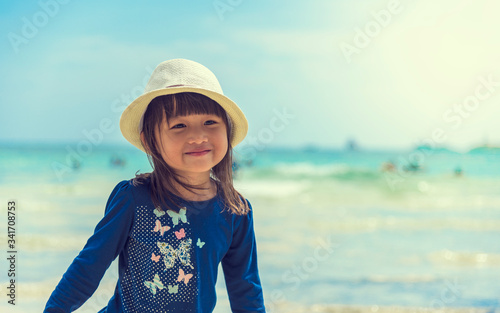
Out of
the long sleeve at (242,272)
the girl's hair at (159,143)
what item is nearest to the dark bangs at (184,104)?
the girl's hair at (159,143)

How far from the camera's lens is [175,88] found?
1562mm

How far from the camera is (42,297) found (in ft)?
14.0

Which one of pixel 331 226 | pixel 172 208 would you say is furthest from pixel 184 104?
pixel 331 226

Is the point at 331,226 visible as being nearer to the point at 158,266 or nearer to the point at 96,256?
the point at 158,266

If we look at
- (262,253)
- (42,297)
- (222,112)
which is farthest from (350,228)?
(222,112)

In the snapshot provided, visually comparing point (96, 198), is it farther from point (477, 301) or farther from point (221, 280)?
point (477, 301)

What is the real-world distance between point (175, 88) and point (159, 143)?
0.18 metres

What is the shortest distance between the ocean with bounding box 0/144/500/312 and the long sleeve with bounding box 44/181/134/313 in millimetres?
479

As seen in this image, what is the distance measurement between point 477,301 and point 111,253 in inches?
141

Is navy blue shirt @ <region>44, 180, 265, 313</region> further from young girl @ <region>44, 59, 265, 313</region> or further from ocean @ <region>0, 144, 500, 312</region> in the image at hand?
ocean @ <region>0, 144, 500, 312</region>

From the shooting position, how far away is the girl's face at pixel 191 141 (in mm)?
1615

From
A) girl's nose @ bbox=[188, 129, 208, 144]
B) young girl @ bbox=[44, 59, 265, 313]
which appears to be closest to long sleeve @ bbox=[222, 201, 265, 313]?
young girl @ bbox=[44, 59, 265, 313]

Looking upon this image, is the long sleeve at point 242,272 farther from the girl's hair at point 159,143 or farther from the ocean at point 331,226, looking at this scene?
the ocean at point 331,226

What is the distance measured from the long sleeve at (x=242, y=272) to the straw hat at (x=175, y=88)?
342mm
